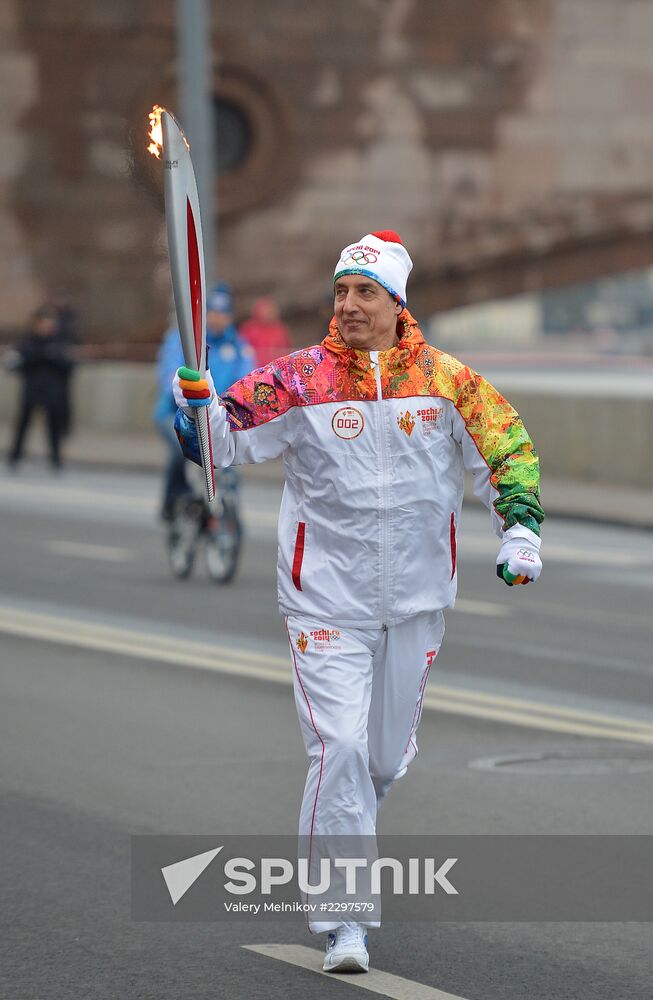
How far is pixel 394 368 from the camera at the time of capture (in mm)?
5422

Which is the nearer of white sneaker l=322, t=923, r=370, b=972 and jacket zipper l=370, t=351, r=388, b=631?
white sneaker l=322, t=923, r=370, b=972

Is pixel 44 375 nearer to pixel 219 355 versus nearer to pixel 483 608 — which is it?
pixel 219 355

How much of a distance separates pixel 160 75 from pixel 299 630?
35.2m

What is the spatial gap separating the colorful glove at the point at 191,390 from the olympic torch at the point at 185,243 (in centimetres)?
2

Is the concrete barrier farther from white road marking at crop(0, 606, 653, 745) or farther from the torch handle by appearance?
the torch handle

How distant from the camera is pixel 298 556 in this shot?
5418 mm

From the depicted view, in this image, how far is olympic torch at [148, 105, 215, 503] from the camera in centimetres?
513

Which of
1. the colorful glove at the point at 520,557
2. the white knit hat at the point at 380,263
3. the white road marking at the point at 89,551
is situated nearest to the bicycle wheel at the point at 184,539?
the white road marking at the point at 89,551

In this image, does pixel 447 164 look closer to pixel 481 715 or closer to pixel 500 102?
pixel 500 102

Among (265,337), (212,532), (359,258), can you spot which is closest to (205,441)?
(359,258)

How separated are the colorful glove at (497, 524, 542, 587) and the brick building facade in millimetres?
33480

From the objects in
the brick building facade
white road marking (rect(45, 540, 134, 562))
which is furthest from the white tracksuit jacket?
the brick building facade

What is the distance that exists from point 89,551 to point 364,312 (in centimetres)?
1010

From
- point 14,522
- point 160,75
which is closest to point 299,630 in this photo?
point 14,522
